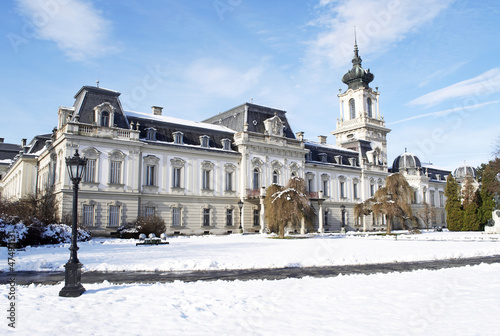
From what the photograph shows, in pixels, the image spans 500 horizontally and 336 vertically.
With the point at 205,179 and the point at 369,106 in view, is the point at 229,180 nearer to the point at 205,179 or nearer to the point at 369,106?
the point at 205,179

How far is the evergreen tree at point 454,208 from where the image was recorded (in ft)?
170

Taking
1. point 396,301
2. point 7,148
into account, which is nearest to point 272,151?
point 396,301

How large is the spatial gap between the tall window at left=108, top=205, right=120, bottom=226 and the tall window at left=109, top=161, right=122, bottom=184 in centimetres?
214

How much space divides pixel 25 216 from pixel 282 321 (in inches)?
874

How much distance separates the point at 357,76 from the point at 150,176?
146 feet

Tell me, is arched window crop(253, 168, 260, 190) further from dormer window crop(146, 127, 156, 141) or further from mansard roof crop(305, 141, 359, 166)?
dormer window crop(146, 127, 156, 141)

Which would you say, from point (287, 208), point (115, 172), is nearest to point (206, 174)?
point (115, 172)

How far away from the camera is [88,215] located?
31.7 m

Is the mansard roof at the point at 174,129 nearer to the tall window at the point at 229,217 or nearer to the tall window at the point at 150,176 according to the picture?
the tall window at the point at 150,176

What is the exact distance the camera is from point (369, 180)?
2197 inches

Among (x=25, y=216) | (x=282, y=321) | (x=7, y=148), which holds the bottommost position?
(x=282, y=321)

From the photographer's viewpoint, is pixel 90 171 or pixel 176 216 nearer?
pixel 90 171

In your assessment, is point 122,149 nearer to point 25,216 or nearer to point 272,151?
point 25,216

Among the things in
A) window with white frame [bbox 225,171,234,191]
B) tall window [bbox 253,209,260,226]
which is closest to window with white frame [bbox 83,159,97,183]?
window with white frame [bbox 225,171,234,191]
